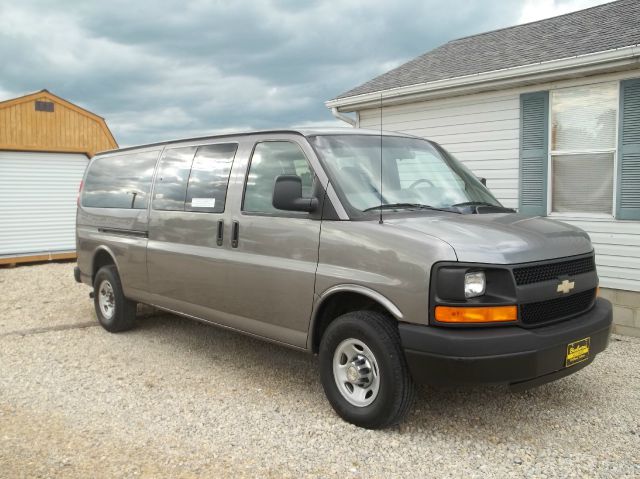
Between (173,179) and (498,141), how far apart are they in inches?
184

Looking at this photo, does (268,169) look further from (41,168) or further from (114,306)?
(41,168)

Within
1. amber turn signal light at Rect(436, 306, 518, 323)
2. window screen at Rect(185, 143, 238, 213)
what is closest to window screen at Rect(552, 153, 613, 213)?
amber turn signal light at Rect(436, 306, 518, 323)

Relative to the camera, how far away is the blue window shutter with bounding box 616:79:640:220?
684cm

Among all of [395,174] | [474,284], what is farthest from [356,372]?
[395,174]

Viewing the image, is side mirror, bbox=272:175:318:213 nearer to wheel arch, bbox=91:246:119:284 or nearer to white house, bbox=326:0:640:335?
white house, bbox=326:0:640:335

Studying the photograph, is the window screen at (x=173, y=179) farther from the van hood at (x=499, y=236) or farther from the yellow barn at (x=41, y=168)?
the yellow barn at (x=41, y=168)

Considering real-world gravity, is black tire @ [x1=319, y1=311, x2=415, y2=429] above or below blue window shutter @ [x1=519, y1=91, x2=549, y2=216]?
below

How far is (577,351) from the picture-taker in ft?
12.8

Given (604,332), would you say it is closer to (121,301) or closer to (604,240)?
(604,240)

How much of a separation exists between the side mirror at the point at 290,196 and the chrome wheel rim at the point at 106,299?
139 inches

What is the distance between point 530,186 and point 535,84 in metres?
1.33

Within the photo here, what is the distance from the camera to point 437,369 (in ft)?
11.7

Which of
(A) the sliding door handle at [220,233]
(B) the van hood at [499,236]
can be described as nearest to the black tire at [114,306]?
(A) the sliding door handle at [220,233]

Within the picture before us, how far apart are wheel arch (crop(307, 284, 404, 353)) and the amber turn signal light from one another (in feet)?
1.14
